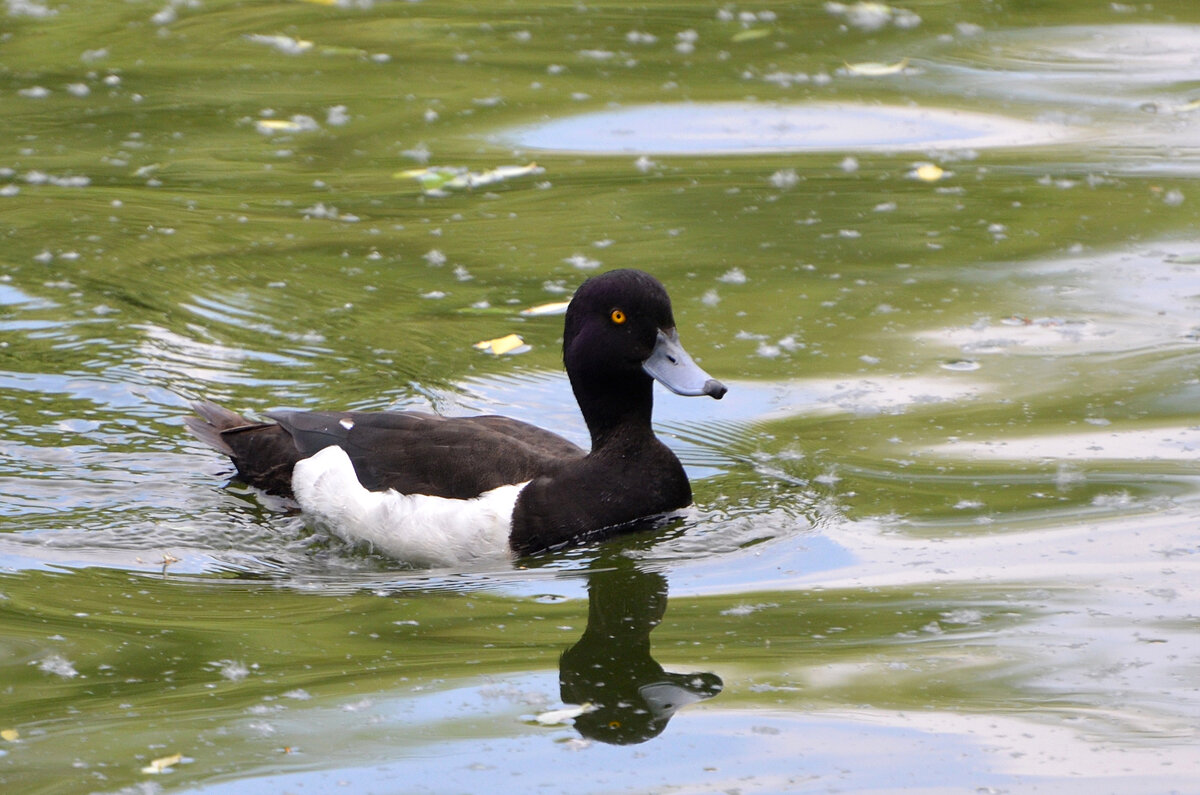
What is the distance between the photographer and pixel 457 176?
10.1m

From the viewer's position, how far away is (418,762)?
14.1ft

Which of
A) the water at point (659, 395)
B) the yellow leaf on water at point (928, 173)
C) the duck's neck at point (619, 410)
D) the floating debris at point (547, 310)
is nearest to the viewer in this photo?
the water at point (659, 395)

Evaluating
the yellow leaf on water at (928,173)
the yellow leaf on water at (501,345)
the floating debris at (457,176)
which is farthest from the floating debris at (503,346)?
the yellow leaf on water at (928,173)

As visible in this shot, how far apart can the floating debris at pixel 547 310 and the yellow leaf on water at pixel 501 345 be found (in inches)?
12.2

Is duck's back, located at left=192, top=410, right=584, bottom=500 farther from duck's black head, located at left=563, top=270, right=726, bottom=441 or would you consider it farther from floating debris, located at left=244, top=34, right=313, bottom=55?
floating debris, located at left=244, top=34, right=313, bottom=55

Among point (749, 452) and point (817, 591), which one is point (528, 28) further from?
point (817, 591)

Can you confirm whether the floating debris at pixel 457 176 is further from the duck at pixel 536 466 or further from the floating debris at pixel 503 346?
the duck at pixel 536 466

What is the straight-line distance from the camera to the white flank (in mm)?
6000

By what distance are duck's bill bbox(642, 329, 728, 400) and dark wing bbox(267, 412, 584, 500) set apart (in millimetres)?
490

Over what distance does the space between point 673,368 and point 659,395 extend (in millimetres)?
1480

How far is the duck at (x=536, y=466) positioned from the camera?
603cm

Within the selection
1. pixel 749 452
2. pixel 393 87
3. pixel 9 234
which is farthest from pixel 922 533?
pixel 393 87

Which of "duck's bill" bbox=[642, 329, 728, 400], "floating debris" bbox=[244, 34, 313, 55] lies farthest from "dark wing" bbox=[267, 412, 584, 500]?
"floating debris" bbox=[244, 34, 313, 55]

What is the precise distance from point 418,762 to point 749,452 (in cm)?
286
